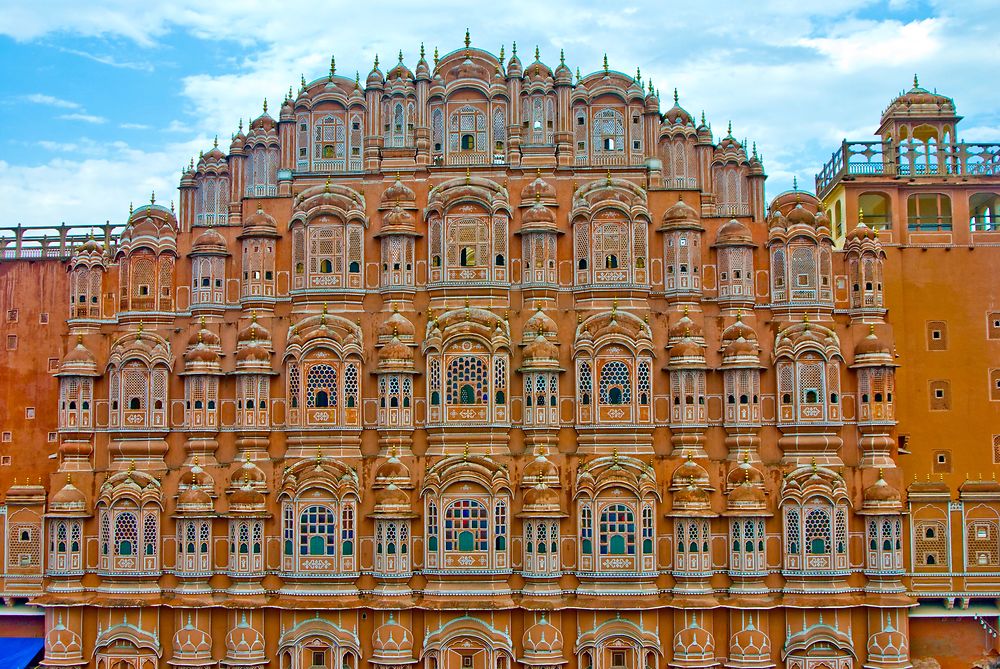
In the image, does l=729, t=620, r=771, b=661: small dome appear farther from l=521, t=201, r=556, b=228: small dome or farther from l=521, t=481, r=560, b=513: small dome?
l=521, t=201, r=556, b=228: small dome

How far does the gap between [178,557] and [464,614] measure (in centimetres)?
907

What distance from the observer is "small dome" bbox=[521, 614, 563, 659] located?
33750mm

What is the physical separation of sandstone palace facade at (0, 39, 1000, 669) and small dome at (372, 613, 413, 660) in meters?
0.15

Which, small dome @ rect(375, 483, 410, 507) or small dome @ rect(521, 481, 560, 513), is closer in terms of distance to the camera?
small dome @ rect(521, 481, 560, 513)

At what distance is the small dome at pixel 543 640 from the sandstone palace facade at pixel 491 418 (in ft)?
1.34

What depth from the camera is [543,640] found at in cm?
3378

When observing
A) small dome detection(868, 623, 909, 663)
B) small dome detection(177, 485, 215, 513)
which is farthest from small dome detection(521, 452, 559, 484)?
small dome detection(868, 623, 909, 663)

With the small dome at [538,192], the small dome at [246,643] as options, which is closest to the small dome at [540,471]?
the small dome at [538,192]

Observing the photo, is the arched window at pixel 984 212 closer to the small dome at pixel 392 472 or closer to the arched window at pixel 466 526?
the arched window at pixel 466 526

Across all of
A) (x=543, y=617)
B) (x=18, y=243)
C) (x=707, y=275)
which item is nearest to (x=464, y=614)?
(x=543, y=617)

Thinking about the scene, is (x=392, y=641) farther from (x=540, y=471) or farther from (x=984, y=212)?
(x=984, y=212)

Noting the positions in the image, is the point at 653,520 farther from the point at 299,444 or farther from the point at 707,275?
the point at 299,444

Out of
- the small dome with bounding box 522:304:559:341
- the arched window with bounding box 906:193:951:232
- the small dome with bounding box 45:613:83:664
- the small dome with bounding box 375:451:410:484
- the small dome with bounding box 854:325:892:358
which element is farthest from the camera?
the arched window with bounding box 906:193:951:232

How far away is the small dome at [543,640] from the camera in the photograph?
3375 centimetres
